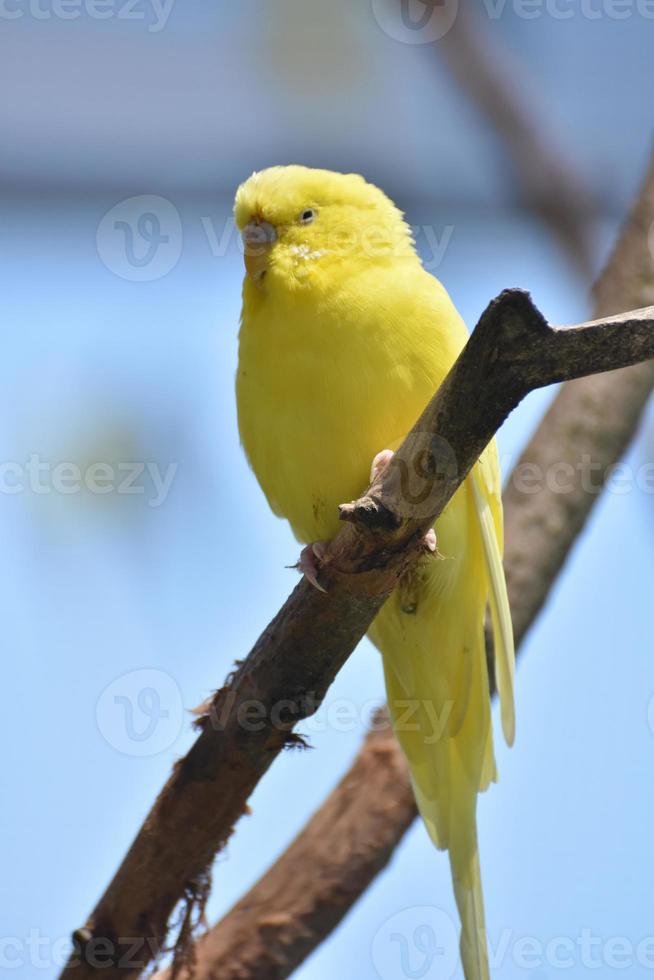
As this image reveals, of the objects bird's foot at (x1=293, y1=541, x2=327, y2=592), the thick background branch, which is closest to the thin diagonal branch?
the thick background branch

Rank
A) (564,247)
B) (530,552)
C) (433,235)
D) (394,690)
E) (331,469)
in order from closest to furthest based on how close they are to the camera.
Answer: (331,469)
(394,690)
(433,235)
(530,552)
(564,247)

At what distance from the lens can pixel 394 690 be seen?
14.1 feet

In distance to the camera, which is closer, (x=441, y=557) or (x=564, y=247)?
(x=441, y=557)

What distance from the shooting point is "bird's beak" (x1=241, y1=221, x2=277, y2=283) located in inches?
154

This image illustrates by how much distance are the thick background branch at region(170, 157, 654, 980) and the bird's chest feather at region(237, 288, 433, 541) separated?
1.48 metres

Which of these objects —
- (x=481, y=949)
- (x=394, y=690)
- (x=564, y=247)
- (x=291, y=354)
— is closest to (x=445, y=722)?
(x=394, y=690)

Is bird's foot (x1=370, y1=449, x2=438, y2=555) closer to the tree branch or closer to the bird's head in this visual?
the tree branch

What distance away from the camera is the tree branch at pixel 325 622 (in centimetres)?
254

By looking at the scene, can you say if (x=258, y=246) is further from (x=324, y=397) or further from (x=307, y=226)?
(x=324, y=397)

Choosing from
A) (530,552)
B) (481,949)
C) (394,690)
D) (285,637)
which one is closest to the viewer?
(285,637)

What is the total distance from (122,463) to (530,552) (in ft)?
6.48

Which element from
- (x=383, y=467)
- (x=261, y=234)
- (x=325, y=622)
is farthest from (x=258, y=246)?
(x=325, y=622)

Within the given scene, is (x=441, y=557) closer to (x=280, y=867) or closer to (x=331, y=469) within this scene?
(x=331, y=469)

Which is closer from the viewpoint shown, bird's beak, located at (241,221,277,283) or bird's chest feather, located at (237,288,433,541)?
bird's chest feather, located at (237,288,433,541)
